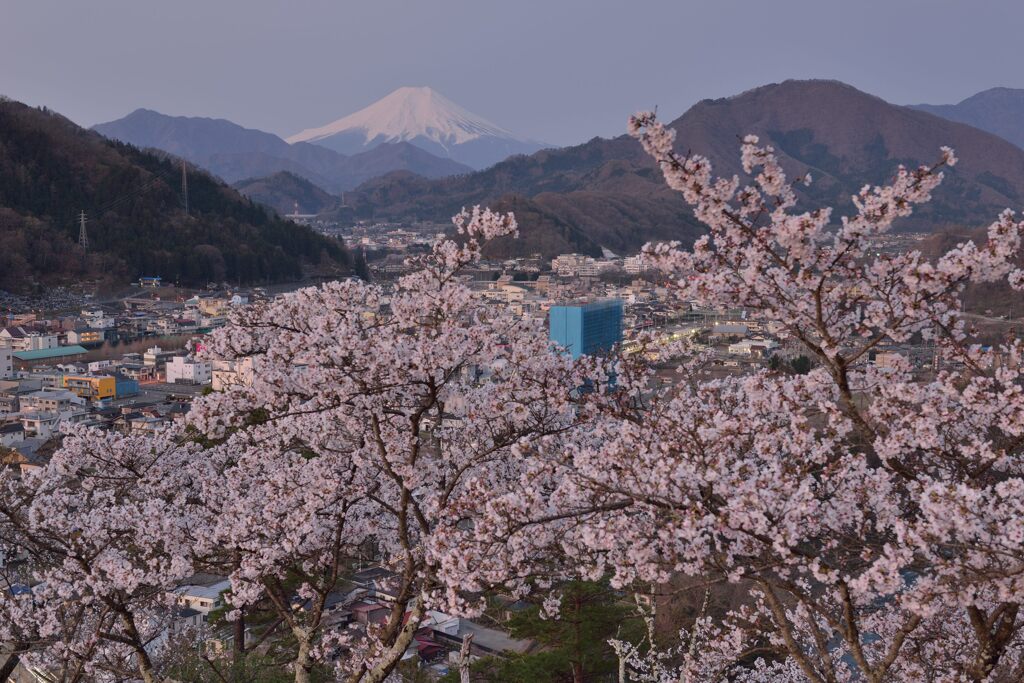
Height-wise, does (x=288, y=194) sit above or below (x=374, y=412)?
above

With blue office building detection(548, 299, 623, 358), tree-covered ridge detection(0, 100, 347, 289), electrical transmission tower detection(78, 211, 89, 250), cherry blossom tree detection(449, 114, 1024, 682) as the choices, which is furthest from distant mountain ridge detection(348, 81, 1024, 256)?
cherry blossom tree detection(449, 114, 1024, 682)

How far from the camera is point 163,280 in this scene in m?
48.5

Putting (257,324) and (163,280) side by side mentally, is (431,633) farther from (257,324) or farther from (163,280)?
(163,280)

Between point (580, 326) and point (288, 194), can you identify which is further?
point (288, 194)

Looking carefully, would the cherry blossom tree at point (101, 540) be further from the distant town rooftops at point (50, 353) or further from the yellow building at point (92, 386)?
the distant town rooftops at point (50, 353)

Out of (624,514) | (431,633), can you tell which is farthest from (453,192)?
(624,514)

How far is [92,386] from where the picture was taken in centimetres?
2656

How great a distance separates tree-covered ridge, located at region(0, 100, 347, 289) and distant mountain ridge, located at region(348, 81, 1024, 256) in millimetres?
35749

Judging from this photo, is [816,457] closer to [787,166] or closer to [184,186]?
[184,186]

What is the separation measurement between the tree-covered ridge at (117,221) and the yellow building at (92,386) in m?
20.6

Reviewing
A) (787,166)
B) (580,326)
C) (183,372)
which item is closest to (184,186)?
(183,372)

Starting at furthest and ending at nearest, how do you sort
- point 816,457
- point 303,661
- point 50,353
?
point 50,353, point 303,661, point 816,457

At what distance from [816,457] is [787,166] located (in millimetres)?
96056

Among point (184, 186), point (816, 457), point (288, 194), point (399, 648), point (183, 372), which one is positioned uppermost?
point (288, 194)
